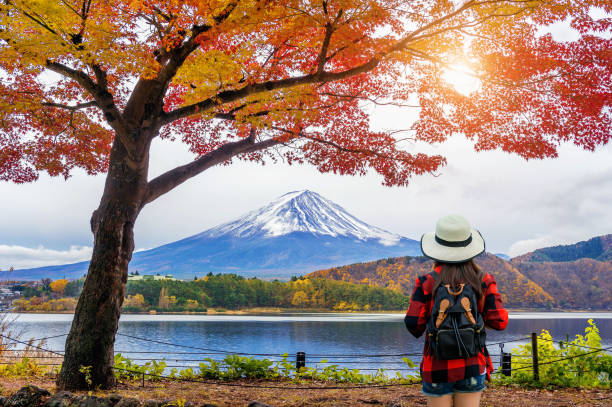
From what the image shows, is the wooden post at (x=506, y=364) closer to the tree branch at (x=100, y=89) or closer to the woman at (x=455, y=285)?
the woman at (x=455, y=285)

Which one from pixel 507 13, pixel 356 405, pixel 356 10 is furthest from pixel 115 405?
pixel 507 13

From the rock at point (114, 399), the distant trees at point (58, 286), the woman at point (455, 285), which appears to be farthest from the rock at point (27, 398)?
the distant trees at point (58, 286)

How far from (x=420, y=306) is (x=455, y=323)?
200mm

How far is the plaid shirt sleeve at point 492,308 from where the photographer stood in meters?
2.55

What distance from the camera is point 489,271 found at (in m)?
59.7

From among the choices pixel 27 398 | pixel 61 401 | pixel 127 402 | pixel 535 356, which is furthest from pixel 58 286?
pixel 535 356

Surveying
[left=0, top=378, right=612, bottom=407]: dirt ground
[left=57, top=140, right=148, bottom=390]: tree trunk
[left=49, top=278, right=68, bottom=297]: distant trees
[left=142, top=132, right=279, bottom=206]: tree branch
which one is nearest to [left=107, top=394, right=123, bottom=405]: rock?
[left=0, top=378, right=612, bottom=407]: dirt ground

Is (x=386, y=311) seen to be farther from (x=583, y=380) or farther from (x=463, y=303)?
(x=463, y=303)

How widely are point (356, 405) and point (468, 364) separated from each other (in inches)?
136

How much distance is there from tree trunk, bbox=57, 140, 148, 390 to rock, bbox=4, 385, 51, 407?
122 cm

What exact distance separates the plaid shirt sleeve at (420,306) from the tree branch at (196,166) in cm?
514

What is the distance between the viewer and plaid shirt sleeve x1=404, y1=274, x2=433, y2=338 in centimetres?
255

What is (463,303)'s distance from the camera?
96.4 inches

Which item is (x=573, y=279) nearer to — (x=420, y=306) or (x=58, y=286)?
(x=420, y=306)
